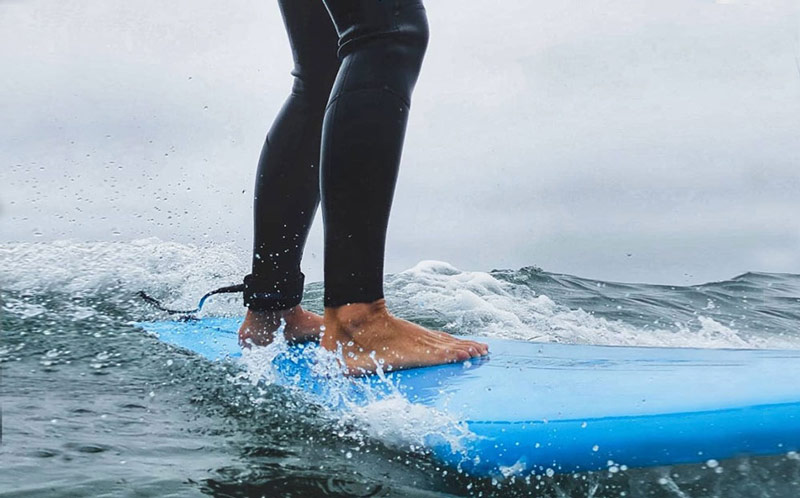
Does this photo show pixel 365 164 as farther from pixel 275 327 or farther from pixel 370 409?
pixel 275 327

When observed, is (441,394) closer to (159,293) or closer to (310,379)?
(310,379)

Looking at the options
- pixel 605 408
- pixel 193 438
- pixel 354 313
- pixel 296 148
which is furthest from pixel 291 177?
pixel 605 408

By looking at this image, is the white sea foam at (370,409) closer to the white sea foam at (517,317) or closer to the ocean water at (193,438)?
the ocean water at (193,438)

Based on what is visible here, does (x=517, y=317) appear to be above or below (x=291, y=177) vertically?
below

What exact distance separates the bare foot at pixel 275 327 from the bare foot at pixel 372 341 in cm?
34

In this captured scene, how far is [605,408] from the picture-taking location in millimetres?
916

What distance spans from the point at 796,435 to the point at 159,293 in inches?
107

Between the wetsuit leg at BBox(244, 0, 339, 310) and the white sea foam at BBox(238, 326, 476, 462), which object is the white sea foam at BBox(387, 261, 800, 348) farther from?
the white sea foam at BBox(238, 326, 476, 462)

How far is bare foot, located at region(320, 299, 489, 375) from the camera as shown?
1175mm

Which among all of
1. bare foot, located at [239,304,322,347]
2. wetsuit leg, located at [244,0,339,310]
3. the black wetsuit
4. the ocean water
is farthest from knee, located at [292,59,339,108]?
the ocean water

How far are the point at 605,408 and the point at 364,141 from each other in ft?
1.72

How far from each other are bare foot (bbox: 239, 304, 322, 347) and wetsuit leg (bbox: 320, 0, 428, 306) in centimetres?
38

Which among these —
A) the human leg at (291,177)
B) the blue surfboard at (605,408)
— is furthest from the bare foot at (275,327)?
the blue surfboard at (605,408)

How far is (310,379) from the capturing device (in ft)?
4.03
